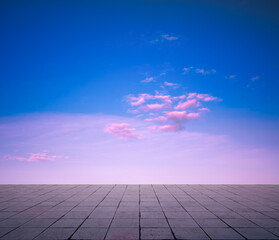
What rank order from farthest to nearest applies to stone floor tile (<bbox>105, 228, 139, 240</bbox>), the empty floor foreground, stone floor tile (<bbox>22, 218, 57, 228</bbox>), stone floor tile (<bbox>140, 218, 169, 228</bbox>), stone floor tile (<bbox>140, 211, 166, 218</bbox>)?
stone floor tile (<bbox>140, 211, 166, 218</bbox>) < stone floor tile (<bbox>22, 218, 57, 228</bbox>) < stone floor tile (<bbox>140, 218, 169, 228</bbox>) < the empty floor foreground < stone floor tile (<bbox>105, 228, 139, 240</bbox>)

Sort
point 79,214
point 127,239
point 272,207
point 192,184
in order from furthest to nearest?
point 192,184
point 272,207
point 79,214
point 127,239

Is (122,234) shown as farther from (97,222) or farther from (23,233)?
(23,233)

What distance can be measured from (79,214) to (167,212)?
2777 millimetres

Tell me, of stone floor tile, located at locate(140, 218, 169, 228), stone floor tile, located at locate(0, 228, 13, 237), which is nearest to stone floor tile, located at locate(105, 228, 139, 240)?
stone floor tile, located at locate(140, 218, 169, 228)

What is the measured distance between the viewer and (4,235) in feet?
15.2

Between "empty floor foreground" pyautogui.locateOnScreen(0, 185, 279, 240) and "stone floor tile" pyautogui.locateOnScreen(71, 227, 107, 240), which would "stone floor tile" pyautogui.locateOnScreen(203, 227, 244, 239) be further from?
"stone floor tile" pyautogui.locateOnScreen(71, 227, 107, 240)

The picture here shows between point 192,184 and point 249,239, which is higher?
point 192,184

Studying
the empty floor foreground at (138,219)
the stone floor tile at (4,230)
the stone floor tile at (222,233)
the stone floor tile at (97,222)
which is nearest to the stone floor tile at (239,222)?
the empty floor foreground at (138,219)

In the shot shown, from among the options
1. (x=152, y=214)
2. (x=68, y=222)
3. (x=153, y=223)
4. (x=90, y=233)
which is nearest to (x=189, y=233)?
(x=153, y=223)

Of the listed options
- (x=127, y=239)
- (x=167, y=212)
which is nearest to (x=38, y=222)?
(x=127, y=239)

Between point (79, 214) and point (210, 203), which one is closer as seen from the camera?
point (79, 214)

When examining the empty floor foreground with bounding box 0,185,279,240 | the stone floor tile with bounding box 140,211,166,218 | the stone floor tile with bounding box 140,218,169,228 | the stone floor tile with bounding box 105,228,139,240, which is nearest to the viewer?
the stone floor tile with bounding box 105,228,139,240

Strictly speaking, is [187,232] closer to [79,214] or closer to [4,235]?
[79,214]

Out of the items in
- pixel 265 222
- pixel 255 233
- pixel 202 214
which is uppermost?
pixel 202 214
